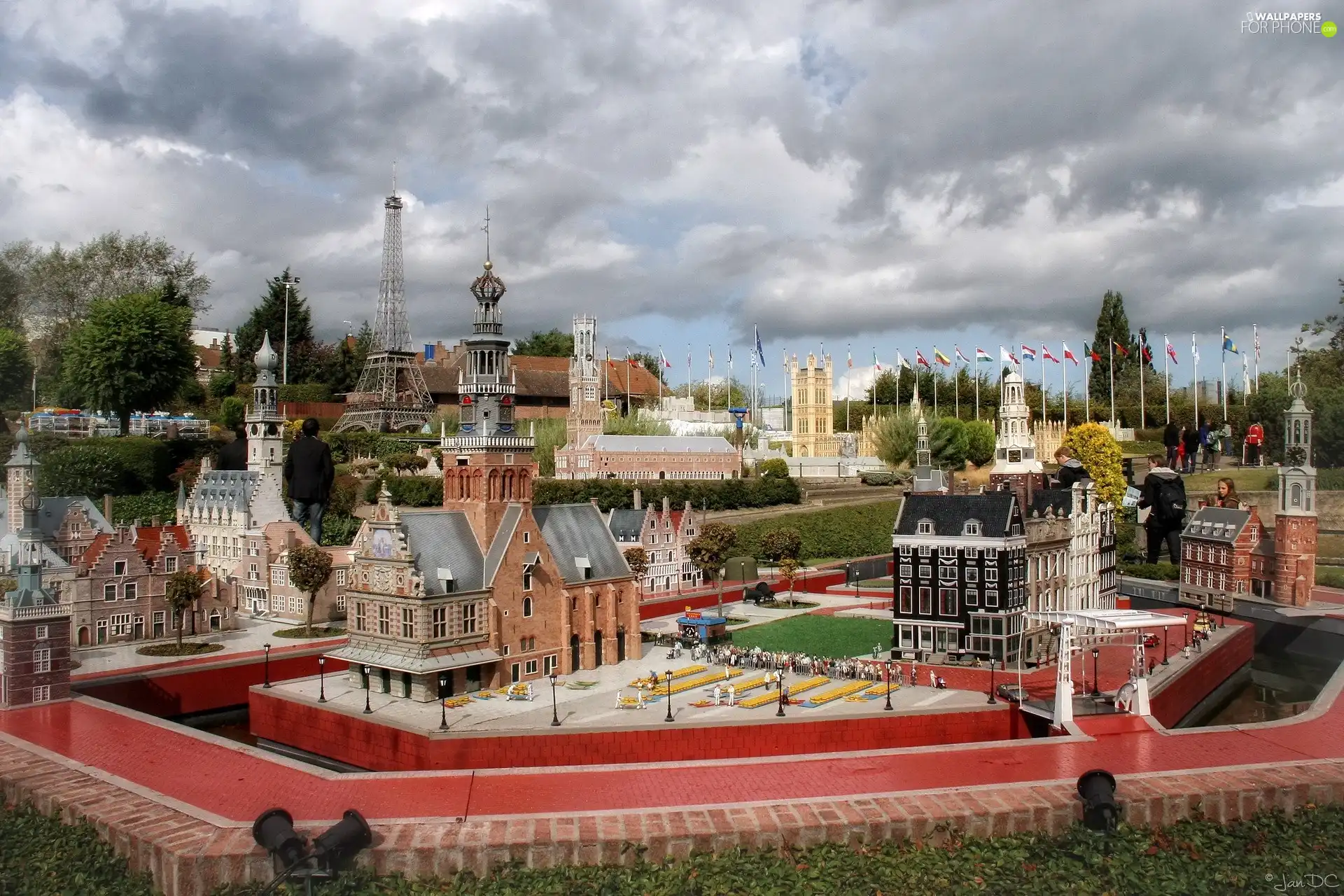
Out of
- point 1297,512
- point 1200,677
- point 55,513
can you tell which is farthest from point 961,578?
point 55,513

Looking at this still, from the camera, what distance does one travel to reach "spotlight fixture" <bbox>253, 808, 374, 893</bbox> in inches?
821

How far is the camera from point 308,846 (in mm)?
21328

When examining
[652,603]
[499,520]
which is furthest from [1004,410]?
[499,520]

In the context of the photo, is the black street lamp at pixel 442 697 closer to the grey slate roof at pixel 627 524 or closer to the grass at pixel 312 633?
A: the grass at pixel 312 633

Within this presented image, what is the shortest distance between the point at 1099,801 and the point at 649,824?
1027 centimetres

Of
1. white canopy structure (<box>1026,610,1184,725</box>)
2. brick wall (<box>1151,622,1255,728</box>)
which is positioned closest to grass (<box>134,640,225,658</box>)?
white canopy structure (<box>1026,610,1184,725</box>)

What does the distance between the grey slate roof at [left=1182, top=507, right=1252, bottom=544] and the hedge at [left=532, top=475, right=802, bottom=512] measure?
34502 millimetres

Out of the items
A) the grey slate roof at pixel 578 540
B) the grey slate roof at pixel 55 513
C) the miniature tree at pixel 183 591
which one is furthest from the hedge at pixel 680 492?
the miniature tree at pixel 183 591

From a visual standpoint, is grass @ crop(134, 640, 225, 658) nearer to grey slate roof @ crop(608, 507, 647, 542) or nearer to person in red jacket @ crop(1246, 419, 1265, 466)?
grey slate roof @ crop(608, 507, 647, 542)

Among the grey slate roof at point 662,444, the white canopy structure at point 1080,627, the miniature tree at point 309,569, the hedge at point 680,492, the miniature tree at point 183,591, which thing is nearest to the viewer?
the white canopy structure at point 1080,627

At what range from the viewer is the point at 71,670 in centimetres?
4097

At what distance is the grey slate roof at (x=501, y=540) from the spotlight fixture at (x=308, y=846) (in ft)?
60.1

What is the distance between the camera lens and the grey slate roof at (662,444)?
9150cm

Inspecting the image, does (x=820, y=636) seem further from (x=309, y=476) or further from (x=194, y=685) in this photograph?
(x=309, y=476)
